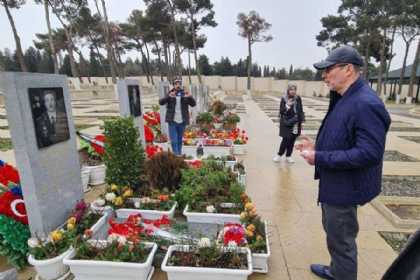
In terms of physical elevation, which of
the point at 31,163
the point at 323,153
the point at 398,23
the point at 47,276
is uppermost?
the point at 398,23

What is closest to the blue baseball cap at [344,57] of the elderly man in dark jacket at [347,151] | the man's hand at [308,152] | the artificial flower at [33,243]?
the elderly man in dark jacket at [347,151]

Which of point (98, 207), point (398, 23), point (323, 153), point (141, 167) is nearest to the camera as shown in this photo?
point (323, 153)

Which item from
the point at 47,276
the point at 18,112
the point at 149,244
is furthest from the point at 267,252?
the point at 18,112

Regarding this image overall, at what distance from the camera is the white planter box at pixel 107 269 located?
187cm

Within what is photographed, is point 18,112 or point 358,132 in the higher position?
point 18,112

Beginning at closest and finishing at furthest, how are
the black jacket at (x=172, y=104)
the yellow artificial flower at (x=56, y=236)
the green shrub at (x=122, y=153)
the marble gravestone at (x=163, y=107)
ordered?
the yellow artificial flower at (x=56, y=236), the green shrub at (x=122, y=153), the black jacket at (x=172, y=104), the marble gravestone at (x=163, y=107)

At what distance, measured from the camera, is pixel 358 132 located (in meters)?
1.45

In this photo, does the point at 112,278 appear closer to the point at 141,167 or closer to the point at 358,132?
the point at 141,167

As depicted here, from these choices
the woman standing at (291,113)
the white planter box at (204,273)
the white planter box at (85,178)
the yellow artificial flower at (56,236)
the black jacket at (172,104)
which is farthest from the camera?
the black jacket at (172,104)

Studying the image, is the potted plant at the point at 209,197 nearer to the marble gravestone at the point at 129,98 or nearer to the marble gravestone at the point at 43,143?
the marble gravestone at the point at 43,143

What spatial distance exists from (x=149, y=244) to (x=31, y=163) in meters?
1.21

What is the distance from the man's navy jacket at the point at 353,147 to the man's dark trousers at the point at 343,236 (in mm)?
87

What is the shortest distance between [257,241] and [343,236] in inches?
28.0

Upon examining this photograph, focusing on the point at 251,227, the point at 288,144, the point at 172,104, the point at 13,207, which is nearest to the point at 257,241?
the point at 251,227
